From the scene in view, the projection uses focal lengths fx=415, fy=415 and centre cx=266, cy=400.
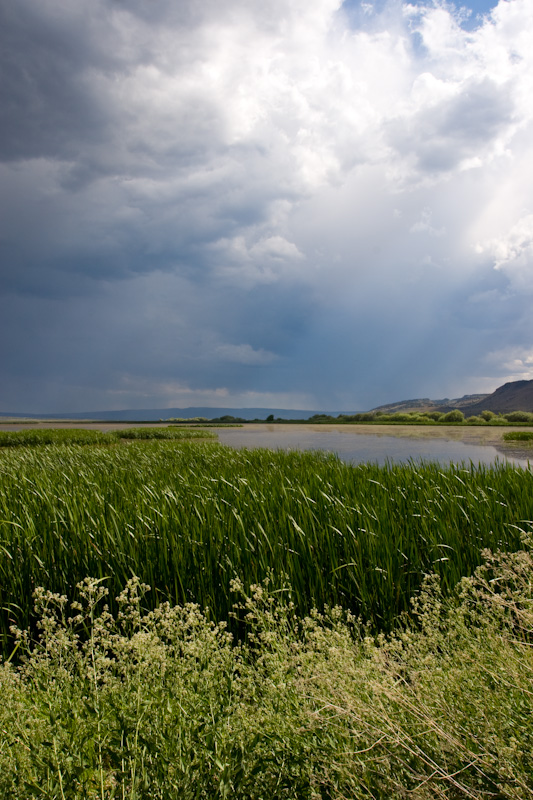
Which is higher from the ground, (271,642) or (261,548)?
(271,642)

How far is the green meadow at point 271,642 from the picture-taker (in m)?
1.15

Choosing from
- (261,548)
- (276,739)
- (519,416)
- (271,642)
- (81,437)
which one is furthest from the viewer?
(519,416)

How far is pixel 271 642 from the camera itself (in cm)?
163

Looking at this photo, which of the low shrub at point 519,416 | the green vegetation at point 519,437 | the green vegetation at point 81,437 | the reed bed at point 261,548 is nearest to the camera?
the reed bed at point 261,548

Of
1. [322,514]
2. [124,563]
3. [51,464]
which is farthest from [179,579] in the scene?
[51,464]

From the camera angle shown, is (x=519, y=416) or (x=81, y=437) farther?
(x=519, y=416)

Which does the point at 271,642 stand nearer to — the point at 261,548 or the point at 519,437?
the point at 261,548

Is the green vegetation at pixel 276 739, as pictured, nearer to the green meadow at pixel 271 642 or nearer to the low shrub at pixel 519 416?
the green meadow at pixel 271 642

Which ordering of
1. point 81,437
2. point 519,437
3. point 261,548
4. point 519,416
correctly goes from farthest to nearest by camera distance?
point 519,416
point 81,437
point 519,437
point 261,548

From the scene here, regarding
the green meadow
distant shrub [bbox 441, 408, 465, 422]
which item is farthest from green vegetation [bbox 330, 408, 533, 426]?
the green meadow

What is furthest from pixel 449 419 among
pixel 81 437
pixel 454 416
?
pixel 81 437

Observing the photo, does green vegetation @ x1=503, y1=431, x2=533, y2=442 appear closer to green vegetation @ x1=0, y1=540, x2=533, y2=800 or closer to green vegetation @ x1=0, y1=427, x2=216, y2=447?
green vegetation @ x1=0, y1=427, x2=216, y2=447

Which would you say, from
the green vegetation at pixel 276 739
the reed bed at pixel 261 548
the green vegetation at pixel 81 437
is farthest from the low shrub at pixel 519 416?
the green vegetation at pixel 276 739

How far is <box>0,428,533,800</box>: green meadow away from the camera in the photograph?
1.15 metres
